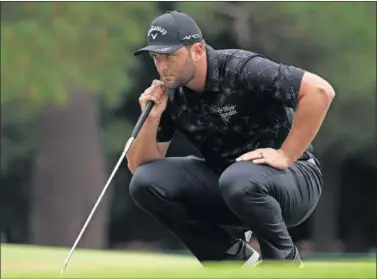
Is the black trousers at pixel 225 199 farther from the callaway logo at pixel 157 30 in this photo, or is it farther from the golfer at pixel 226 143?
the callaway logo at pixel 157 30

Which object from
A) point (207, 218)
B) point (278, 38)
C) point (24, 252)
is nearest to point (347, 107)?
point (278, 38)

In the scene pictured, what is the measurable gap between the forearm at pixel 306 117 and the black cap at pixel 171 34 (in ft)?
1.73

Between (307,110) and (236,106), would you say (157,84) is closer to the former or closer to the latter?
(236,106)

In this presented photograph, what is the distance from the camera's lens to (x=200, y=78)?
15.2 feet

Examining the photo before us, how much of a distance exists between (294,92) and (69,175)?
40.3 ft

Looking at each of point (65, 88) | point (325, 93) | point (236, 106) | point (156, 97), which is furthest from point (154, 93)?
point (65, 88)

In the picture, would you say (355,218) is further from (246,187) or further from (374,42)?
(246,187)

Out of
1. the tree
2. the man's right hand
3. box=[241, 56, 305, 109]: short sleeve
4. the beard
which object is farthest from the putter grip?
the tree

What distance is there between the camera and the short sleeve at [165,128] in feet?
15.9

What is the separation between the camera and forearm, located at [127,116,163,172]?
15.7 ft

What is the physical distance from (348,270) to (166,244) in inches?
618

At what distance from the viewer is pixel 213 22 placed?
51.0ft

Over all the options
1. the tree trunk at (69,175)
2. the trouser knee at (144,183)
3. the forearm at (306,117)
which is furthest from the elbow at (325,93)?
the tree trunk at (69,175)

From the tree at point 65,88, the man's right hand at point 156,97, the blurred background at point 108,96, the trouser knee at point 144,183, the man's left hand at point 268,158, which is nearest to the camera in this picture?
the man's left hand at point 268,158
